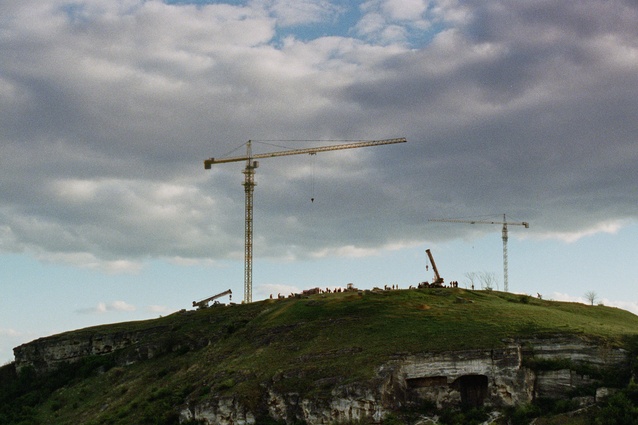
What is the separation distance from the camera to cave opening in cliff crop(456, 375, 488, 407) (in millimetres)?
82500

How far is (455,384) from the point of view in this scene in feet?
273

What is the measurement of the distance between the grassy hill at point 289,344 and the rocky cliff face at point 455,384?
4.49ft

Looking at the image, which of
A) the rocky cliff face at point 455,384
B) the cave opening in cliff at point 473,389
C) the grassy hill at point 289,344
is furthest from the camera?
the grassy hill at point 289,344

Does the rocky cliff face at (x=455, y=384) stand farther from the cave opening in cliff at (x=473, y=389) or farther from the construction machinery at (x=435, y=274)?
the construction machinery at (x=435, y=274)

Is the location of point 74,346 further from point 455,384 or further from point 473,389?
point 473,389

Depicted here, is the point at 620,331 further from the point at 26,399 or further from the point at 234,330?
the point at 26,399

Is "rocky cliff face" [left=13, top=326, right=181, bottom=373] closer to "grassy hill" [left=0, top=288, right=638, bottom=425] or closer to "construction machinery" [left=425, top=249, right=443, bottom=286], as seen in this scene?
"grassy hill" [left=0, top=288, right=638, bottom=425]

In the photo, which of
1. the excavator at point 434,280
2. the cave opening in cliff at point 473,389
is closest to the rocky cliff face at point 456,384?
the cave opening in cliff at point 473,389

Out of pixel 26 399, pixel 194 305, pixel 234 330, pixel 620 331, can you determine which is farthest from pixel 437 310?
pixel 26 399

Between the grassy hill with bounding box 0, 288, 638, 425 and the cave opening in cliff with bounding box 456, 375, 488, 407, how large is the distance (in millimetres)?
3332

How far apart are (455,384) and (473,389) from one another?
2140 mm

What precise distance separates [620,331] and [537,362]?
13.4m

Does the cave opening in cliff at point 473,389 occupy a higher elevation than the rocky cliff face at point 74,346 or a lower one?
lower

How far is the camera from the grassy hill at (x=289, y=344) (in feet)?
282
